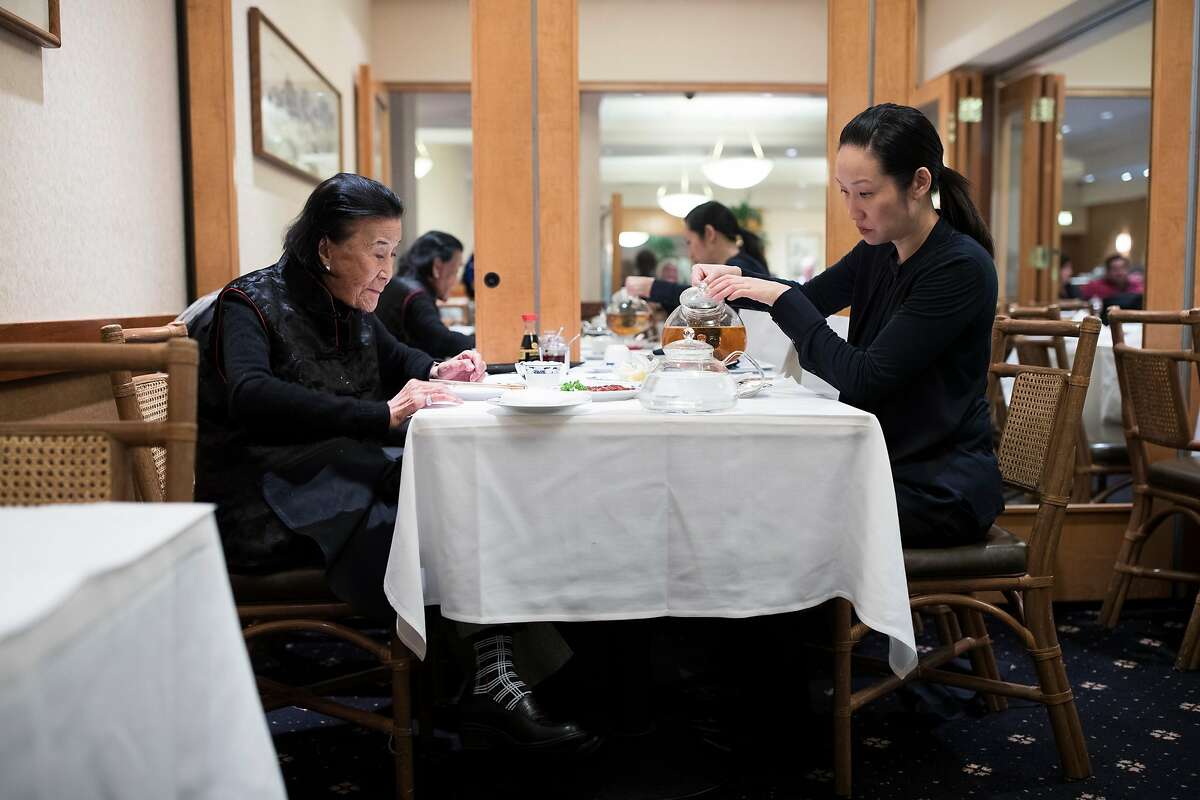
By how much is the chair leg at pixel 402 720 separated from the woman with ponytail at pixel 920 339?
3.10 feet

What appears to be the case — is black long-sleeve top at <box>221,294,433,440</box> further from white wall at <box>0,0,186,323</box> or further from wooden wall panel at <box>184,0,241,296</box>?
wooden wall panel at <box>184,0,241,296</box>

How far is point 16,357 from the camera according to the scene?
1137 millimetres

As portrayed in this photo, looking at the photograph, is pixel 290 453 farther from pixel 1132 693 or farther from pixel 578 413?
pixel 1132 693

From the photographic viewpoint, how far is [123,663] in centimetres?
77

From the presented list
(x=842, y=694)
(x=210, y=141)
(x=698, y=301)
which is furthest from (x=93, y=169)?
(x=842, y=694)

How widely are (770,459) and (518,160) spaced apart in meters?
1.79

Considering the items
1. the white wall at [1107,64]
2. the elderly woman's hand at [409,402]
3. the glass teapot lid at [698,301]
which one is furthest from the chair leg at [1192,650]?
the white wall at [1107,64]

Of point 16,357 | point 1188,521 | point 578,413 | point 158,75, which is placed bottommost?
point 1188,521

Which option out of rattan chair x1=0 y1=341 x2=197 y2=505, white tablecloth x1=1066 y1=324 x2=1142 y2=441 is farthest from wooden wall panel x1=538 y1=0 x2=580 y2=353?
white tablecloth x1=1066 y1=324 x2=1142 y2=441

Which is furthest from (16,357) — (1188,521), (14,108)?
(1188,521)

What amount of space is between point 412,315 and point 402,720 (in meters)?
2.00

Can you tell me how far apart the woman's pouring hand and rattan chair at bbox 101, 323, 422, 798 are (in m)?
0.93

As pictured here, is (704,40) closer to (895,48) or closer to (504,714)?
(895,48)

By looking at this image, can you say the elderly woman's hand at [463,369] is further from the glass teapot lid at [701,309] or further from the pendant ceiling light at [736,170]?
the pendant ceiling light at [736,170]
